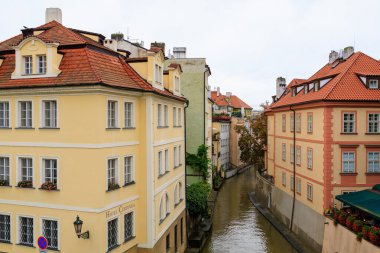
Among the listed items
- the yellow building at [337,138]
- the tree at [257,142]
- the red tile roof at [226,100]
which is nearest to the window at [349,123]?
the yellow building at [337,138]

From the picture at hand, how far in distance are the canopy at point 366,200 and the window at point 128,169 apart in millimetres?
11923

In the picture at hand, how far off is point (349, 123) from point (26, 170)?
1886 centimetres

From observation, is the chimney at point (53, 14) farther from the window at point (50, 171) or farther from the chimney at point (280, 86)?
the chimney at point (280, 86)

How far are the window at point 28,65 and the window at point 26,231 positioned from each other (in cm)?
616

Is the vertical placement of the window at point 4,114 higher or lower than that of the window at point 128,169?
higher

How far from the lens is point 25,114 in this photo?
52.6 ft

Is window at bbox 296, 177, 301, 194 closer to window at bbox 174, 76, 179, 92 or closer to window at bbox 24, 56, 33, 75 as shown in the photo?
window at bbox 174, 76, 179, 92

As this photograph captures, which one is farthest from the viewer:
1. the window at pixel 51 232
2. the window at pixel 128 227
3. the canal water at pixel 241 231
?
the canal water at pixel 241 231

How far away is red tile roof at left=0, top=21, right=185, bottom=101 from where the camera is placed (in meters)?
14.9

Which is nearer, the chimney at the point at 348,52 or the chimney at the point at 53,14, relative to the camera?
the chimney at the point at 53,14

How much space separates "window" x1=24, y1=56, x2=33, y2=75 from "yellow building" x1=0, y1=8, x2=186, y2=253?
5 cm

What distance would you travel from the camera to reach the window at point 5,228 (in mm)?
16594

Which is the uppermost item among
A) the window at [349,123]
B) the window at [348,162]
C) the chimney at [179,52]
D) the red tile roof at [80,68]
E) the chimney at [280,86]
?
the chimney at [179,52]

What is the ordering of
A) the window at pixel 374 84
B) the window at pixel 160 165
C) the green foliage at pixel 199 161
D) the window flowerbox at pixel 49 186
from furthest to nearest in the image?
1. the green foliage at pixel 199 161
2. the window at pixel 374 84
3. the window at pixel 160 165
4. the window flowerbox at pixel 49 186
